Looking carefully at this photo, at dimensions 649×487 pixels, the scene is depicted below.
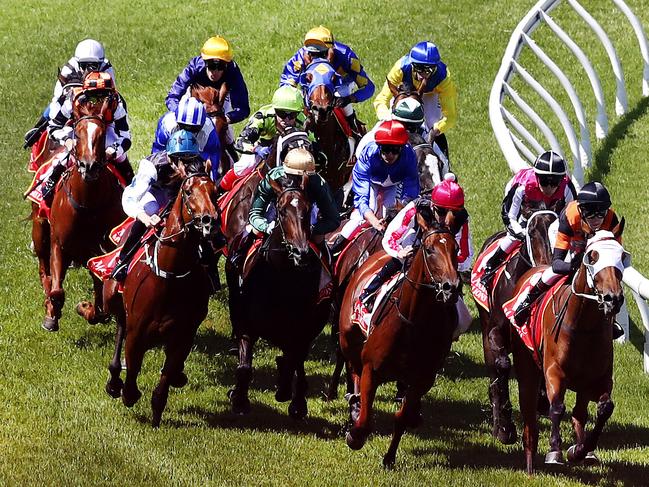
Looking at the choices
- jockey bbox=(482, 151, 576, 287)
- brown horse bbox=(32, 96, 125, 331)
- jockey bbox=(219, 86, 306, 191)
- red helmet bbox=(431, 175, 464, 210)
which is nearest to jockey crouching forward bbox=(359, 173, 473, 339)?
red helmet bbox=(431, 175, 464, 210)

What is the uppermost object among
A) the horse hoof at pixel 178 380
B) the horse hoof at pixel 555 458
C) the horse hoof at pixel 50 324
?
the horse hoof at pixel 555 458

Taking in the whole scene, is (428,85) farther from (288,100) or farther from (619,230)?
(619,230)

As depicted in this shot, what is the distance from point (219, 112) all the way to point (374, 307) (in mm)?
4915

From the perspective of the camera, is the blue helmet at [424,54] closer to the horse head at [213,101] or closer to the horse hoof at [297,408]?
the horse head at [213,101]

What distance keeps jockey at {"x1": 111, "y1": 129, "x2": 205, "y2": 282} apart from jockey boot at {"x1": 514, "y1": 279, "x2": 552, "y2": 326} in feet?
9.83

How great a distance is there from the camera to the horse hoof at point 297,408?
1257cm

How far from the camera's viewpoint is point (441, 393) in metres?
14.3

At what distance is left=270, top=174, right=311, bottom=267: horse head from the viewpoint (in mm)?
11211

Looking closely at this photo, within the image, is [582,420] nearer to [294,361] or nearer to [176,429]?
[294,361]

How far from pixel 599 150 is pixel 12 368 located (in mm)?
9910

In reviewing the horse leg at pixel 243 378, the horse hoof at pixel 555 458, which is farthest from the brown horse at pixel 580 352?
the horse leg at pixel 243 378

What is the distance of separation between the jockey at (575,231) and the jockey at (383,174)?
173 centimetres

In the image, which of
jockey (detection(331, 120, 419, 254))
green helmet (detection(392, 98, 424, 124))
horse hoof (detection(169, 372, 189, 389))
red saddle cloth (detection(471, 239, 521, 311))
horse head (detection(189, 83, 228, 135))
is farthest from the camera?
horse head (detection(189, 83, 228, 135))

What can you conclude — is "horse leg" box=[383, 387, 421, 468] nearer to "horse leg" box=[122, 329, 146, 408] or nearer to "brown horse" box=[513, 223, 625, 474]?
"brown horse" box=[513, 223, 625, 474]
